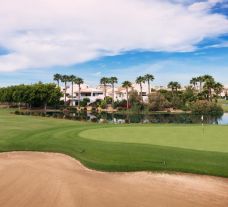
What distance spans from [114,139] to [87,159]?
6488 millimetres

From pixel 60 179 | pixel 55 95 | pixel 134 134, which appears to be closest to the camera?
pixel 60 179

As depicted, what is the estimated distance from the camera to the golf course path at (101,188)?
44.5 ft

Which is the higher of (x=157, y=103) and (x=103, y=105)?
(x=157, y=103)

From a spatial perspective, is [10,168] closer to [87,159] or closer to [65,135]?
[87,159]

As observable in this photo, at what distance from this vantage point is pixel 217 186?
15.4 metres

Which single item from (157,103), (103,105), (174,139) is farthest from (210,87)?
(174,139)

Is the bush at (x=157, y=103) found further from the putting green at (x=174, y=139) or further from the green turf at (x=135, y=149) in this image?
the green turf at (x=135, y=149)

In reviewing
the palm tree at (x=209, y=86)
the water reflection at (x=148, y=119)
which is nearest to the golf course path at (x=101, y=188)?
the water reflection at (x=148, y=119)

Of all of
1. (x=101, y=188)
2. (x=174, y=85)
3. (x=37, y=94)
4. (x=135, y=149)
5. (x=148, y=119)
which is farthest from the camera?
(x=174, y=85)

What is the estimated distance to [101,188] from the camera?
15.3m

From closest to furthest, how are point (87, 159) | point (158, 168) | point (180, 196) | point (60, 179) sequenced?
point (180, 196) < point (60, 179) < point (158, 168) < point (87, 159)

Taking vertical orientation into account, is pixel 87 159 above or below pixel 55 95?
below

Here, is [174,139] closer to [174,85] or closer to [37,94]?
[37,94]

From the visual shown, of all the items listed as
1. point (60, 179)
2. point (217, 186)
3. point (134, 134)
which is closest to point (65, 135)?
point (134, 134)
